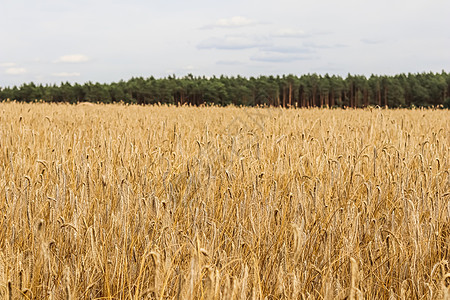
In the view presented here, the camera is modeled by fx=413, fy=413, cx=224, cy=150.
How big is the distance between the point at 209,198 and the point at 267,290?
916mm

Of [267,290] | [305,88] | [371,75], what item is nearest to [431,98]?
[371,75]

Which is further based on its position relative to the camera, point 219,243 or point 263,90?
point 263,90

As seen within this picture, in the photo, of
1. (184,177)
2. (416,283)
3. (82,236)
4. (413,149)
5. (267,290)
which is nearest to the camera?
(267,290)

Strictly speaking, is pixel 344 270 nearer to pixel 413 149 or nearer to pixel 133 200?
pixel 133 200

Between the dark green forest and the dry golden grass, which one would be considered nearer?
the dry golden grass

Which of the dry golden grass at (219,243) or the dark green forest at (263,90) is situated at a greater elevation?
the dark green forest at (263,90)

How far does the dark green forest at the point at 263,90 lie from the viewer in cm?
4849

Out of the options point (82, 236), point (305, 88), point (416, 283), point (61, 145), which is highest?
point (305, 88)

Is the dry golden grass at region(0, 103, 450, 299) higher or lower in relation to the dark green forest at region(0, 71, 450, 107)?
lower

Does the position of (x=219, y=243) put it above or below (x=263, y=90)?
below

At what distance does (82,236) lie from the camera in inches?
76.6

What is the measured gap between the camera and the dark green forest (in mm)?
48494

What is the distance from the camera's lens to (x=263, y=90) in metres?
49.7

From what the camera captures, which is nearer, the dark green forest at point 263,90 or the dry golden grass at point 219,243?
the dry golden grass at point 219,243
